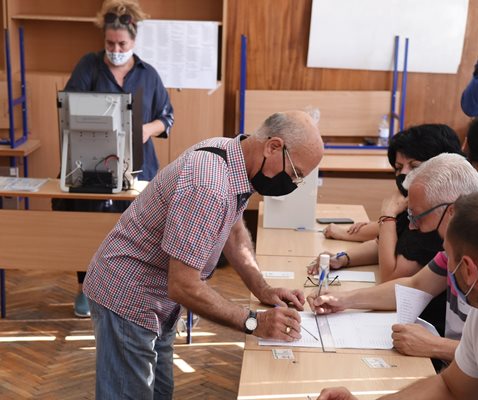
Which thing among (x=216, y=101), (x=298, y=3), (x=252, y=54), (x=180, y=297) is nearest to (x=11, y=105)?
(x=216, y=101)

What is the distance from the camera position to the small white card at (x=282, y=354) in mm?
2035

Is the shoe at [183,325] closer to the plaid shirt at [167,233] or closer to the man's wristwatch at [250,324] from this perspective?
the plaid shirt at [167,233]

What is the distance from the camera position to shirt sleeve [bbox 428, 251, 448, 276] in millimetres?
2340

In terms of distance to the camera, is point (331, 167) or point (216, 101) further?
point (216, 101)

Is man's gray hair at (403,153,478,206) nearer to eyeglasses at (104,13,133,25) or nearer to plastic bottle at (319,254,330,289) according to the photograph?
plastic bottle at (319,254,330,289)

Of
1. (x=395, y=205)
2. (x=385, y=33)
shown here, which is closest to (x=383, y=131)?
(x=385, y=33)

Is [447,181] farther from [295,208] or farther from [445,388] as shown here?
[295,208]

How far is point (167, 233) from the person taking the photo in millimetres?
1937

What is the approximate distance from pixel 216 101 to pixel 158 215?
11.3ft

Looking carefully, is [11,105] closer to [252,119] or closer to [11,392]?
[252,119]

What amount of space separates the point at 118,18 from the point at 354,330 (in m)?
2.47

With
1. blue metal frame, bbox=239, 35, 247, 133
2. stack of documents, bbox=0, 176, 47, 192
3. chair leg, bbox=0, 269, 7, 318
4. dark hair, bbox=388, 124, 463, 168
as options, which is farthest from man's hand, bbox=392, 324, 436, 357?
blue metal frame, bbox=239, 35, 247, 133

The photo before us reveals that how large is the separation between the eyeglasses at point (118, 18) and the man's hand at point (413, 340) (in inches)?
101

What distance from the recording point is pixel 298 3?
18.2 ft
